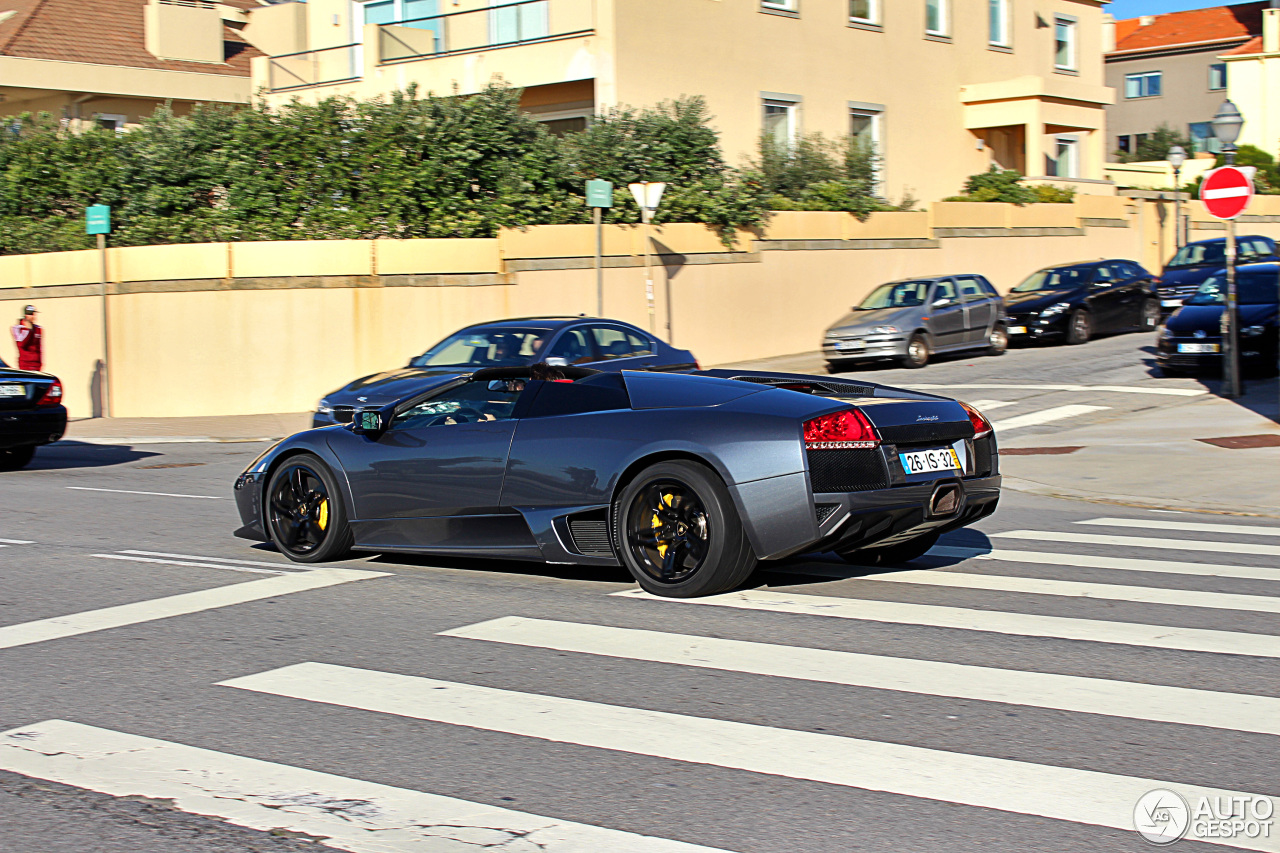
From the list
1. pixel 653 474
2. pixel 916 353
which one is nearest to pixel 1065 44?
pixel 916 353

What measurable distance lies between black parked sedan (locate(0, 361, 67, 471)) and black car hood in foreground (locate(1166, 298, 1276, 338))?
1617cm

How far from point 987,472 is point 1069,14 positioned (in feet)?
129

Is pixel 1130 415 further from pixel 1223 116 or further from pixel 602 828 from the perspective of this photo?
pixel 602 828

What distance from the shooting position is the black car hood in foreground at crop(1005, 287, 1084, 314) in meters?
27.6

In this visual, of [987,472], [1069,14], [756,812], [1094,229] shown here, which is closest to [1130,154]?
[1069,14]

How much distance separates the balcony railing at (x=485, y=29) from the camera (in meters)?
29.6

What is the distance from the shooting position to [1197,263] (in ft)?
102

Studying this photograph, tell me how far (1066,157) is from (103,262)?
29.7 meters

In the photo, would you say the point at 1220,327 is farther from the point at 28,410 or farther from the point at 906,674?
the point at 906,674

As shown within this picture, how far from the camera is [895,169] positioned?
120 ft

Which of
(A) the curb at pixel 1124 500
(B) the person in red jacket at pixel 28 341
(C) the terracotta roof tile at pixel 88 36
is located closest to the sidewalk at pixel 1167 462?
(A) the curb at pixel 1124 500

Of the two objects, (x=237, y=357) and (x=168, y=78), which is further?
(x=168, y=78)

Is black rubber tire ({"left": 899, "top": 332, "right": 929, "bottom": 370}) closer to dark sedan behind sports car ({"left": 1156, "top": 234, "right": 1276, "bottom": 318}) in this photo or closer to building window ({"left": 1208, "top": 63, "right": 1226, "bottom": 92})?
dark sedan behind sports car ({"left": 1156, "top": 234, "right": 1276, "bottom": 318})

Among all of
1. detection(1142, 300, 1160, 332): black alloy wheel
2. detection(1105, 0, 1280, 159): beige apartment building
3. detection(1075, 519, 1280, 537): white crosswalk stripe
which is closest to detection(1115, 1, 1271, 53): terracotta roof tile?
detection(1105, 0, 1280, 159): beige apartment building
